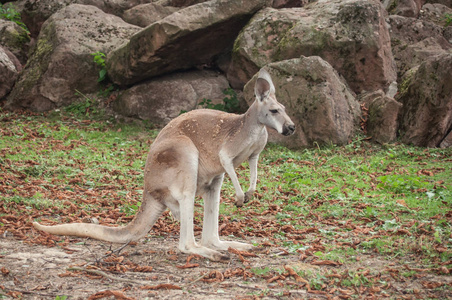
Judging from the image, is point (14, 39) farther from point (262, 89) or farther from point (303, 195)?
point (262, 89)

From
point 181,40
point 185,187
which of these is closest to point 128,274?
point 185,187

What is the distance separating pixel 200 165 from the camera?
15.0ft

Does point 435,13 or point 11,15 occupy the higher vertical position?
point 435,13

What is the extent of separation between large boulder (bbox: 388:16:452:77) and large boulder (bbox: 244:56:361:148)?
3.07 meters

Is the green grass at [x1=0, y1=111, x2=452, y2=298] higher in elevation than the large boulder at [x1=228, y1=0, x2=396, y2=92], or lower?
lower

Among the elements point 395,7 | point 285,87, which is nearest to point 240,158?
point 285,87

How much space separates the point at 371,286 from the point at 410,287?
0.96 ft

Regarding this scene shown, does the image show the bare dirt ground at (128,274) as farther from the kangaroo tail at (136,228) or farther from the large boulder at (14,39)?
the large boulder at (14,39)

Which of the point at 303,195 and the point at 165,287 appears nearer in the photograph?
the point at 165,287

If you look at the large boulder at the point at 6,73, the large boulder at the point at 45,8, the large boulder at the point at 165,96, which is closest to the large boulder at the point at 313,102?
the large boulder at the point at 165,96

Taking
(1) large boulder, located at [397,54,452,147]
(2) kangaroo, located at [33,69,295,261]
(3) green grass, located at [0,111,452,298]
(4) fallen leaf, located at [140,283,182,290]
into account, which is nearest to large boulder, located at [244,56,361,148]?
(3) green grass, located at [0,111,452,298]

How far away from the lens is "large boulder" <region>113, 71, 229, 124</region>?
11125 millimetres

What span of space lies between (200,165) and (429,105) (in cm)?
639

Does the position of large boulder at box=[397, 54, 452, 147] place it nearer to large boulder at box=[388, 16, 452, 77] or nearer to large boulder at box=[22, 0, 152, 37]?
large boulder at box=[388, 16, 452, 77]
